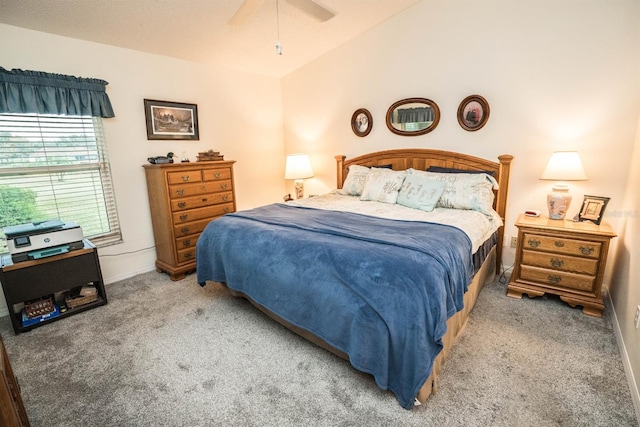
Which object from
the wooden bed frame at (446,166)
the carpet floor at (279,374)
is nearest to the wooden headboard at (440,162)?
the wooden bed frame at (446,166)

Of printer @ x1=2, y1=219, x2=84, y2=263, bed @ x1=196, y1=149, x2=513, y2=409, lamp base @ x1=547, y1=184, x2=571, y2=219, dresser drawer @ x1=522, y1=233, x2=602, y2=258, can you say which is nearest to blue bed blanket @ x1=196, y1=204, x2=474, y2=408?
bed @ x1=196, y1=149, x2=513, y2=409

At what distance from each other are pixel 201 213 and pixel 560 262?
338cm

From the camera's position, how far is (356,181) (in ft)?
11.9

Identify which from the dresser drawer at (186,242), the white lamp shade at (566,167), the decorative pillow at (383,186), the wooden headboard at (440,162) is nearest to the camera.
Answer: the white lamp shade at (566,167)

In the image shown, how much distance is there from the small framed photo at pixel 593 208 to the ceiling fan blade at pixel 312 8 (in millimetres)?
2716

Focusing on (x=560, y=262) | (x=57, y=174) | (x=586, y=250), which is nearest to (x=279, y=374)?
(x=560, y=262)

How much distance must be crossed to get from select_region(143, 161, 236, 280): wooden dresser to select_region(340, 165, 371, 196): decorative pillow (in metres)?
1.44

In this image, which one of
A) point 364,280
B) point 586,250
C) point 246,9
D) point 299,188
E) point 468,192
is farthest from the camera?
point 299,188

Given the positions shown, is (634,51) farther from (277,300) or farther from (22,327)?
(22,327)

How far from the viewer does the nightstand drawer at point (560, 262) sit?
2322 mm

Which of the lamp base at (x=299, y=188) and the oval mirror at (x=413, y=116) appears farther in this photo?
the lamp base at (x=299, y=188)

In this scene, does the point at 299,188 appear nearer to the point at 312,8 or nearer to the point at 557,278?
the point at 312,8

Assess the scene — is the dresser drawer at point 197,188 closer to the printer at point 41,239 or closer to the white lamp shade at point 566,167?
the printer at point 41,239

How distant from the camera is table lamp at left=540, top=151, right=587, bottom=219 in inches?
95.7
